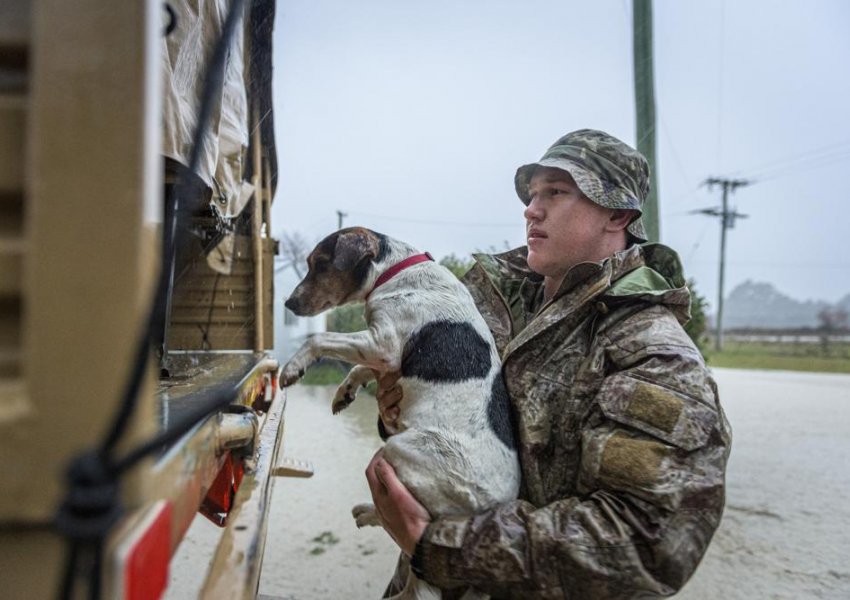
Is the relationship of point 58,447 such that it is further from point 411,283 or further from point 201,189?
point 201,189

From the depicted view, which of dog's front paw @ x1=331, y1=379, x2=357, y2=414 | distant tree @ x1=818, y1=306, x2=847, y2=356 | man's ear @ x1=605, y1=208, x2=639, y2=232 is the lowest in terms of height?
distant tree @ x1=818, y1=306, x2=847, y2=356

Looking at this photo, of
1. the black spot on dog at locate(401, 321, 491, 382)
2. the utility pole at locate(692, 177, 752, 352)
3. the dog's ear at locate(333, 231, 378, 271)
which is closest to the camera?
the black spot on dog at locate(401, 321, 491, 382)

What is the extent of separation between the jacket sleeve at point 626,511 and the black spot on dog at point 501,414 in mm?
277

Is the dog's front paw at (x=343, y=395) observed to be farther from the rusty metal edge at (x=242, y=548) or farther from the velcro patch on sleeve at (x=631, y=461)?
the velcro patch on sleeve at (x=631, y=461)

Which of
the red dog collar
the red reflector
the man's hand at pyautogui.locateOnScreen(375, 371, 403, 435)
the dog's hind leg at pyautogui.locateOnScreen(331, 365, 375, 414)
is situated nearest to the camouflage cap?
the red dog collar

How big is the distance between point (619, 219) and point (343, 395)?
1.43 metres

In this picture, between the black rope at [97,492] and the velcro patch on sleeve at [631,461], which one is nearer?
the black rope at [97,492]

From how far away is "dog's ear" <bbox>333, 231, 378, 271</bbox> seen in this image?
2555 millimetres

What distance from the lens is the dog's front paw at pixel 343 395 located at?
2580 millimetres

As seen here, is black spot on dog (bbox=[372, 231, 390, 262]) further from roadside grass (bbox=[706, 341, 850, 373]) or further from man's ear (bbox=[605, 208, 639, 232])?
roadside grass (bbox=[706, 341, 850, 373])

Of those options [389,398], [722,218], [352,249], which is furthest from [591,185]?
[722,218]

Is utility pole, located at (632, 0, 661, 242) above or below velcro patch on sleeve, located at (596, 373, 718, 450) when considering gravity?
above

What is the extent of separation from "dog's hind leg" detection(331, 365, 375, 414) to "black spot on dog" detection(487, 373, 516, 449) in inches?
27.2

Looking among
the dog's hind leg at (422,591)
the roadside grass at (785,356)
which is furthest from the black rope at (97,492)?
the roadside grass at (785,356)
